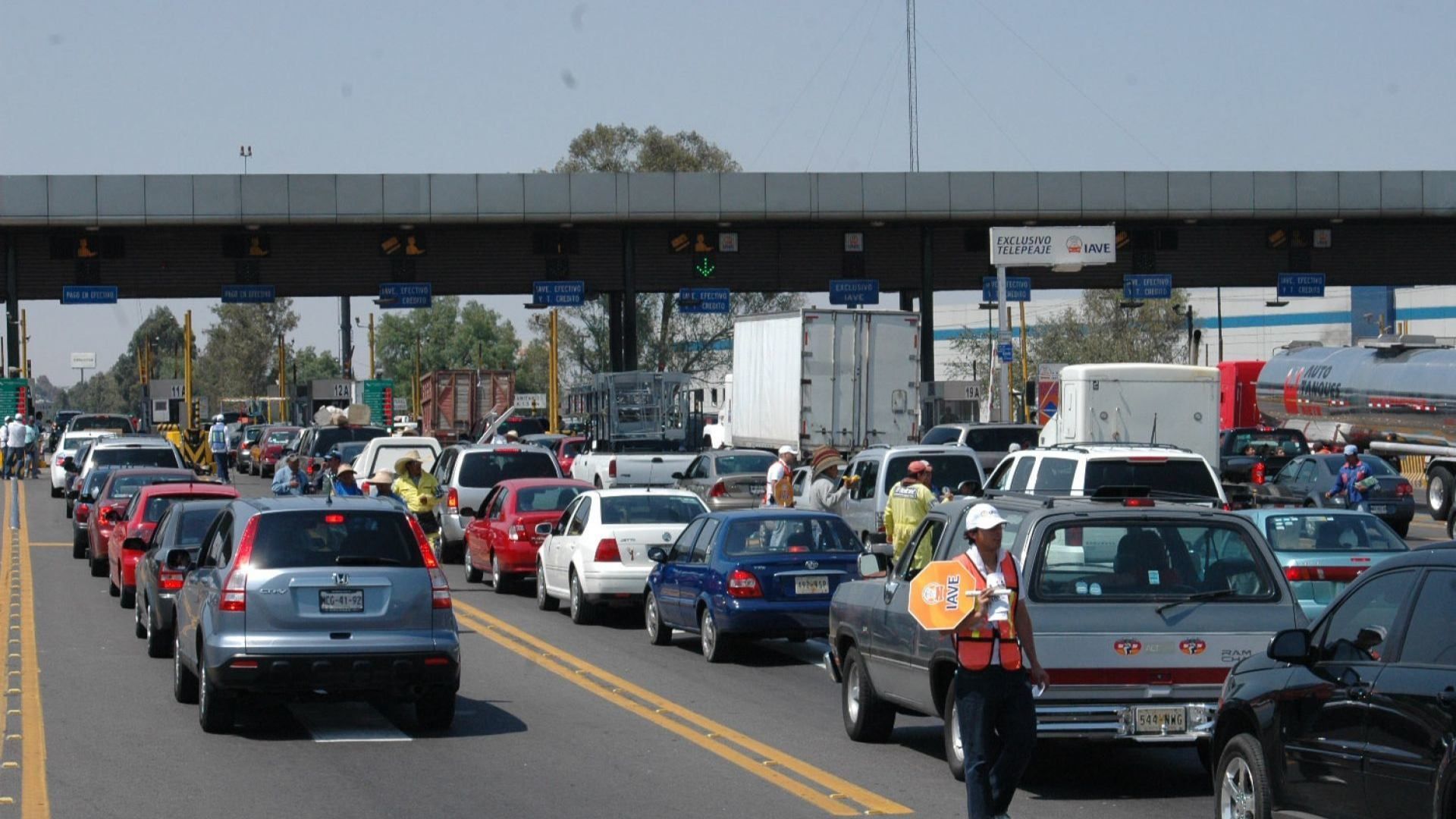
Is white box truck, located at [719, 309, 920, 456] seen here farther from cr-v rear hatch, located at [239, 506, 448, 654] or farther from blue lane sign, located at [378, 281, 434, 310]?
cr-v rear hatch, located at [239, 506, 448, 654]

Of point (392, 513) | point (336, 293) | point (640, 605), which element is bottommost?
point (640, 605)

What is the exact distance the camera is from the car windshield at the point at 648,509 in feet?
67.4

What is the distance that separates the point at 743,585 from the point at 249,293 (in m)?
35.0

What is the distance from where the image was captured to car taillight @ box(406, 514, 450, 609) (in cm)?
1253

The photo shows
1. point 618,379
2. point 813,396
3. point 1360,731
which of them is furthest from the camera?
point 618,379

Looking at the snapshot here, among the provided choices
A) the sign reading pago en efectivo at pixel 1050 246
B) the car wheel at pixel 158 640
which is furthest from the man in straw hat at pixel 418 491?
the sign reading pago en efectivo at pixel 1050 246

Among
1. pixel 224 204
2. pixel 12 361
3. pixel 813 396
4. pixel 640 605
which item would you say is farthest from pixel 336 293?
pixel 640 605

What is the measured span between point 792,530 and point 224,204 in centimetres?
3144

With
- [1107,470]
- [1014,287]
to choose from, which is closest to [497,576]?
[1107,470]

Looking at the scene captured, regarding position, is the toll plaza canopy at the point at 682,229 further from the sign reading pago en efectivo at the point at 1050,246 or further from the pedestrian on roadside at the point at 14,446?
the sign reading pago en efectivo at the point at 1050,246

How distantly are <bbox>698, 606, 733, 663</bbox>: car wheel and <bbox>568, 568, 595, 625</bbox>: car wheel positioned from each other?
3131mm

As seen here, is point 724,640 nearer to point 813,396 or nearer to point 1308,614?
point 1308,614

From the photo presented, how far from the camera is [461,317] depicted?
183 m

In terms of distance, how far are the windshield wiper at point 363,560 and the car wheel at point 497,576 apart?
1154 centimetres
